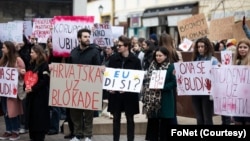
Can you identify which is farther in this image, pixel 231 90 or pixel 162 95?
pixel 162 95

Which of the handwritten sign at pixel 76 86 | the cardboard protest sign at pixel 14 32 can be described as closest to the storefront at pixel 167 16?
the cardboard protest sign at pixel 14 32

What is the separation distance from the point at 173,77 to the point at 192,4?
2046 centimetres

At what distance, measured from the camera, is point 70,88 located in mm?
7699

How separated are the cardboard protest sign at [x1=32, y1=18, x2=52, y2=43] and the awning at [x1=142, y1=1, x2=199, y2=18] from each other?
1757 cm

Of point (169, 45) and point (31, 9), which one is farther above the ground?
point (31, 9)

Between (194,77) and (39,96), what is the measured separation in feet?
8.16

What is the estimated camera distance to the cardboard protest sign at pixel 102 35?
11.0m

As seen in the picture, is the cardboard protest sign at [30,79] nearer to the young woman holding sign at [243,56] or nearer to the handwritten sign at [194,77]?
the handwritten sign at [194,77]

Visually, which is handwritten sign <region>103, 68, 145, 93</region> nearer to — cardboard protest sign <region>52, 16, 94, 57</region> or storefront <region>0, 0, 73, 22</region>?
cardboard protest sign <region>52, 16, 94, 57</region>

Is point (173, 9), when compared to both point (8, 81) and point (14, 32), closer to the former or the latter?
point (14, 32)

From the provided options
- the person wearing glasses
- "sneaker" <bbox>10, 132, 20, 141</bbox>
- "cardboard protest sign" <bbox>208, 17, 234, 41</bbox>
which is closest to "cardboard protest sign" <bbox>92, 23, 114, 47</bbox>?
"cardboard protest sign" <bbox>208, 17, 234, 41</bbox>

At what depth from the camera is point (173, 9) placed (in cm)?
2911

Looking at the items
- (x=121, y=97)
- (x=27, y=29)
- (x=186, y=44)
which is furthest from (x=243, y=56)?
(x=27, y=29)

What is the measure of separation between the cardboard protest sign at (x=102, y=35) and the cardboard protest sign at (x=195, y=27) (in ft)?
6.03
